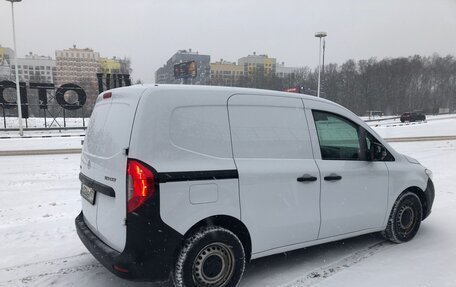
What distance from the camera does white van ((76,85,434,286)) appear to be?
3.03 m

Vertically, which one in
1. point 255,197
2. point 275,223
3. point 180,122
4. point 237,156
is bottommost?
point 275,223

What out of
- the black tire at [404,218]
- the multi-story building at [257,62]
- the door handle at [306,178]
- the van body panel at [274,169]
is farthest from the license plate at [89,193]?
the multi-story building at [257,62]

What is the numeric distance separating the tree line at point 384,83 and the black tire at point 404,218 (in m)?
86.5

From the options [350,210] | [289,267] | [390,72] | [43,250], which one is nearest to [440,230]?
[350,210]

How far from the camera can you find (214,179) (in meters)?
3.23

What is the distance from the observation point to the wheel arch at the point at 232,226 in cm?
325

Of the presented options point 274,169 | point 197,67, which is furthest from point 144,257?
Result: point 197,67

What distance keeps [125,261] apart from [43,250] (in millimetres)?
2255

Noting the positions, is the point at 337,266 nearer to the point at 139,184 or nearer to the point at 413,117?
the point at 139,184

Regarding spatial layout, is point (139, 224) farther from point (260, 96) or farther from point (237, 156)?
point (260, 96)

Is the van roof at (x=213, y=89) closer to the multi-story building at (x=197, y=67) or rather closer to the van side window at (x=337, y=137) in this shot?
the van side window at (x=337, y=137)

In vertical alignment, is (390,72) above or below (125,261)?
above

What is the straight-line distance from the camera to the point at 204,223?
326 centimetres

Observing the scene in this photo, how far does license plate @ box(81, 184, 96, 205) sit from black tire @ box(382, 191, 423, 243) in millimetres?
3712
